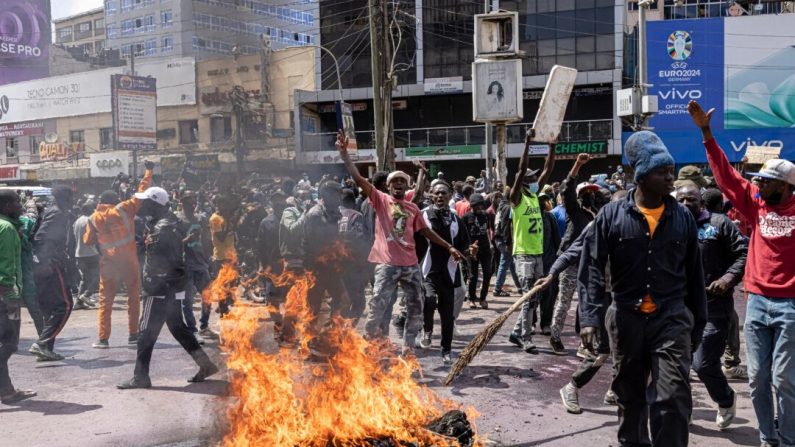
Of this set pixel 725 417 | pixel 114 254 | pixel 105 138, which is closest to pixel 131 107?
pixel 105 138

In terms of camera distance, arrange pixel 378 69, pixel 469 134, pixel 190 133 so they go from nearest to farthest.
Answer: pixel 190 133, pixel 378 69, pixel 469 134

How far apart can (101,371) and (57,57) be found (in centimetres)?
5580

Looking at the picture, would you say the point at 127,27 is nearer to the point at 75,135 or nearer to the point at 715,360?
the point at 715,360

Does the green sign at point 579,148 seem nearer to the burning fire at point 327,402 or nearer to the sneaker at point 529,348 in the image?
the sneaker at point 529,348

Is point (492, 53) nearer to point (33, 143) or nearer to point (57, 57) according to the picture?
point (33, 143)

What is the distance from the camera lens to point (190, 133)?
5590mm

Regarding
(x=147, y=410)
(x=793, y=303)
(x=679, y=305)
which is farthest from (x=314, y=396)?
(x=793, y=303)

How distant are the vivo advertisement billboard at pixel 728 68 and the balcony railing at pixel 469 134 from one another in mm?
3077

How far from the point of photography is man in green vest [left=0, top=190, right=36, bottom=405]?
6.00 metres

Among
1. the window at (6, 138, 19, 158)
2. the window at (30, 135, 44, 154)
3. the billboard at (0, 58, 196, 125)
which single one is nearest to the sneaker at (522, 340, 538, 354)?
the billboard at (0, 58, 196, 125)

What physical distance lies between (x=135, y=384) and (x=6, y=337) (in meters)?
1.16

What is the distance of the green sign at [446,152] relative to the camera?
35406mm

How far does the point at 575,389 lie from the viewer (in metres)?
5.55

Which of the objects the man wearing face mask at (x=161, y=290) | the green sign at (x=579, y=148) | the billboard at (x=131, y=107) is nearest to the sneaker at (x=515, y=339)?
the man wearing face mask at (x=161, y=290)
